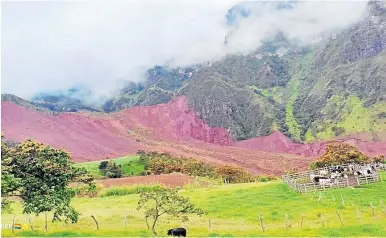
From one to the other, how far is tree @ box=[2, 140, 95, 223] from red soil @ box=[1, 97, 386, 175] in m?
99.8

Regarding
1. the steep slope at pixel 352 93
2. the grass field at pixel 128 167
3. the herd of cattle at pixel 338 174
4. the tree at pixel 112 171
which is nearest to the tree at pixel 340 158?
the herd of cattle at pixel 338 174

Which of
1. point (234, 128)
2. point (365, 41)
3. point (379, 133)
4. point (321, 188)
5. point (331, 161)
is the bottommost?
point (321, 188)

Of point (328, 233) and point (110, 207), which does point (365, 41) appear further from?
point (328, 233)

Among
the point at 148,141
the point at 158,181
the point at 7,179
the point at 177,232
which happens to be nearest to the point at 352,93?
the point at 148,141

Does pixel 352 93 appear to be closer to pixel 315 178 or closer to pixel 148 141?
pixel 148 141

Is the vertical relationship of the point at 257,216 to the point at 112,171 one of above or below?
below

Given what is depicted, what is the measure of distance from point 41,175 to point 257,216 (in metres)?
21.6

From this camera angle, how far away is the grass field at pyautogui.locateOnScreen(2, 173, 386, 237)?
3456 cm

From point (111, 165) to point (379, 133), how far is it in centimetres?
8483

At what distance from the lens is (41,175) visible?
33.9 m

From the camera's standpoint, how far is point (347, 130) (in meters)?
153

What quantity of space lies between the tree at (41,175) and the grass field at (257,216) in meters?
2.82

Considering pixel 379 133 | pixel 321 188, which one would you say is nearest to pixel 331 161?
pixel 321 188

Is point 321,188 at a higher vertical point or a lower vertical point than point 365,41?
lower
